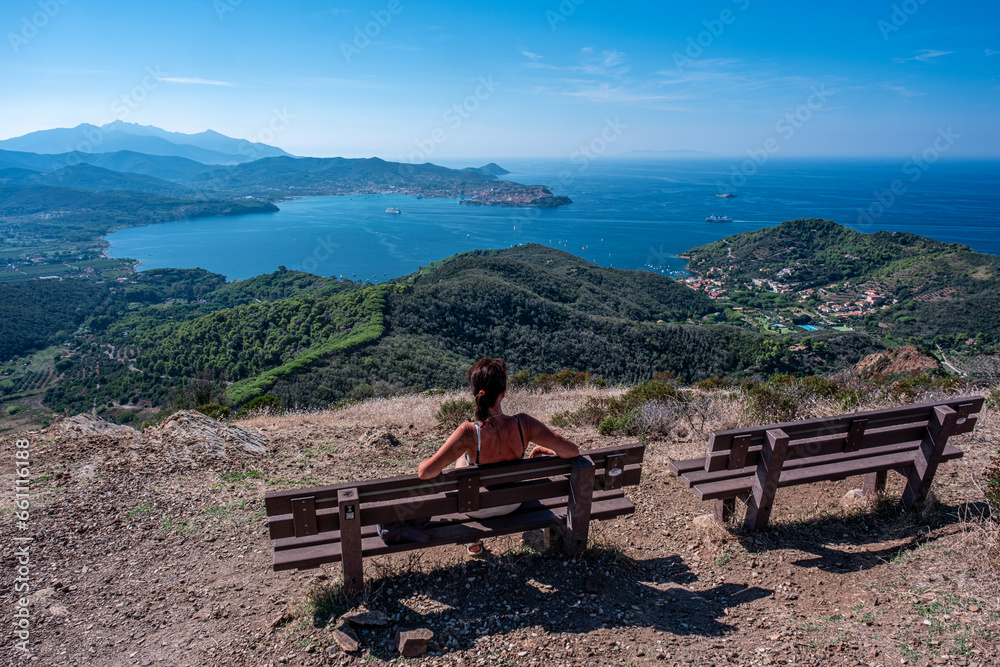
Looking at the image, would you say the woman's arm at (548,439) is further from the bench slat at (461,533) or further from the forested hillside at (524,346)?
the forested hillside at (524,346)

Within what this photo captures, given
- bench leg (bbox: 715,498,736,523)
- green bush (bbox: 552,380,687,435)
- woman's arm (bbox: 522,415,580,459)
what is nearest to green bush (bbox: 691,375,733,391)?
green bush (bbox: 552,380,687,435)

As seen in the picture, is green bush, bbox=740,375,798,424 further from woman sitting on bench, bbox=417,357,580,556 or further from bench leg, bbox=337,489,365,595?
bench leg, bbox=337,489,365,595

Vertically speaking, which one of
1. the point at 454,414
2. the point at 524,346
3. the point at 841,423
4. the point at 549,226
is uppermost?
the point at 549,226

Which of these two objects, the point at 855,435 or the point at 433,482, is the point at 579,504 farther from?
the point at 855,435

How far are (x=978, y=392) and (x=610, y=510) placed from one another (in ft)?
20.4

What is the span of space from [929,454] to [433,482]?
3.37 meters

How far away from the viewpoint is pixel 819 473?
3.24m

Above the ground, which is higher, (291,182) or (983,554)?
(291,182)

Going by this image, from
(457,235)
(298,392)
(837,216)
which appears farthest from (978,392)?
(837,216)

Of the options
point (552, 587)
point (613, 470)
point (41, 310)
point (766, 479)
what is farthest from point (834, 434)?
point (41, 310)

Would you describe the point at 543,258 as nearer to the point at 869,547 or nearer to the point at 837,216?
the point at 869,547

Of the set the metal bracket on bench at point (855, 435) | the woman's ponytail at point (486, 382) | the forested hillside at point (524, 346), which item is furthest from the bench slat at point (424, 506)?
the forested hillside at point (524, 346)

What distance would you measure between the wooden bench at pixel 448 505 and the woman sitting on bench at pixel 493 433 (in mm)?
92

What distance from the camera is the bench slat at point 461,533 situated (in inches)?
100
